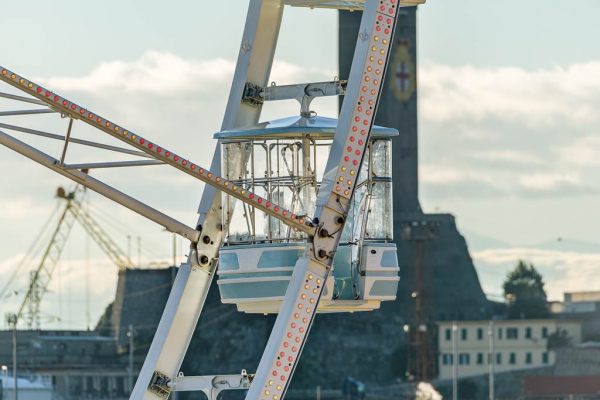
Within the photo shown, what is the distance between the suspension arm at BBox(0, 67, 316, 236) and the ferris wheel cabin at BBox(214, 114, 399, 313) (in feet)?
4.08

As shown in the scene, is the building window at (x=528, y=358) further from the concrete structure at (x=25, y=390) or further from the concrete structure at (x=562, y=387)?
the concrete structure at (x=25, y=390)

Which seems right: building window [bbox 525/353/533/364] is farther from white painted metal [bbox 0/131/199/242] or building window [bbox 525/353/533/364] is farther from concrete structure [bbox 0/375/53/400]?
white painted metal [bbox 0/131/199/242]

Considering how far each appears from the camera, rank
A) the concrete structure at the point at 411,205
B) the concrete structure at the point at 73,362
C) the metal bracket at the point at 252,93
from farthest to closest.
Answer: the concrete structure at the point at 411,205
the concrete structure at the point at 73,362
the metal bracket at the point at 252,93

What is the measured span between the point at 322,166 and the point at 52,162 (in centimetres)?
396

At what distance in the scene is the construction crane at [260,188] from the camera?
26.7 m

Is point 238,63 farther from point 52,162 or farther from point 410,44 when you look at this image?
point 410,44

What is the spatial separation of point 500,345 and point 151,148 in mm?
158896

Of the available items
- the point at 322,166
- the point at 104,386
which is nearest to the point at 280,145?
the point at 322,166

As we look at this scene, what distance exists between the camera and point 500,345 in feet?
604

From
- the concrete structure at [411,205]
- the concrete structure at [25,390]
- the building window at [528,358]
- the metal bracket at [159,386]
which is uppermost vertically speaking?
the concrete structure at [411,205]

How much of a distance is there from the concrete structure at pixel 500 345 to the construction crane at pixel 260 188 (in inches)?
5845

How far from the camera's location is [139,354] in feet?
586

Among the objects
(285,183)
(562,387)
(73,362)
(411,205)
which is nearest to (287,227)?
(285,183)

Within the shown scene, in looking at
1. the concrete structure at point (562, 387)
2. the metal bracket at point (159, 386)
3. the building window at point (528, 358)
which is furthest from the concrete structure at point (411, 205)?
the metal bracket at point (159, 386)
